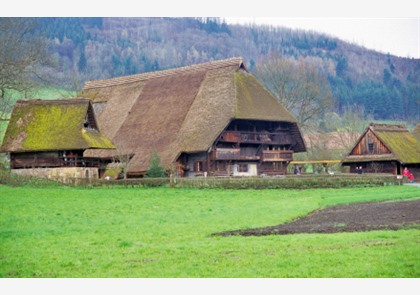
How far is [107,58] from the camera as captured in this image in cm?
7556

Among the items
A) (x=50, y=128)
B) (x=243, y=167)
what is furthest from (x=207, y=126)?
(x=50, y=128)

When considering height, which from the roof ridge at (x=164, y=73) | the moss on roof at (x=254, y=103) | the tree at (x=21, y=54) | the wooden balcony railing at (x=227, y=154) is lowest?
the wooden balcony railing at (x=227, y=154)

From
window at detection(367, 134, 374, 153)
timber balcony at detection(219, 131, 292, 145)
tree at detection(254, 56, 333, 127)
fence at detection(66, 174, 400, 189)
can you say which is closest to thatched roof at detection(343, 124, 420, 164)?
window at detection(367, 134, 374, 153)

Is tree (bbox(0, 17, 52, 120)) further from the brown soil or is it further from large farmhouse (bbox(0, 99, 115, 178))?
the brown soil

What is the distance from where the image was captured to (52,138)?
4550cm

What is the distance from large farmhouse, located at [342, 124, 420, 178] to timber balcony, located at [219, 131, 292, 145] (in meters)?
5.88

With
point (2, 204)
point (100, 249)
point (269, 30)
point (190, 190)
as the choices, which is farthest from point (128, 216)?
point (269, 30)

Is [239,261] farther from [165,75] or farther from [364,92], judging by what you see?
[364,92]

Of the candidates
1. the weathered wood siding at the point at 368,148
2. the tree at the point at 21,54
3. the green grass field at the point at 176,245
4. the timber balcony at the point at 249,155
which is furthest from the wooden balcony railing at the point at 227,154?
the green grass field at the point at 176,245

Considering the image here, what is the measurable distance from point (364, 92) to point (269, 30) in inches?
1812

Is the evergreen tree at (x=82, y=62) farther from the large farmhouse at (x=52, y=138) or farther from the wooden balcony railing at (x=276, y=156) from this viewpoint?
the wooden balcony railing at (x=276, y=156)

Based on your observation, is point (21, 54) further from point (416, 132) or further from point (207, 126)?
point (416, 132)

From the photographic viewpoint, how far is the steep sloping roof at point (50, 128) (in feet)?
148

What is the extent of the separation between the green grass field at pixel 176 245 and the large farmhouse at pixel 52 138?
52.7ft
